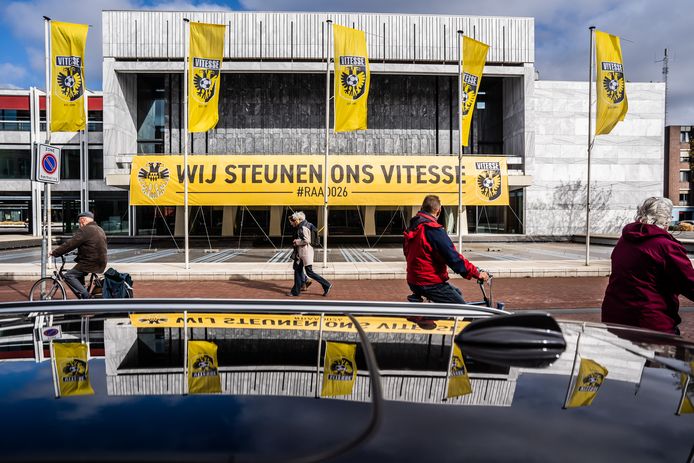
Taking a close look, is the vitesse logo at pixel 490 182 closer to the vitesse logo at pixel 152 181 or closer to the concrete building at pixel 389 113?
the concrete building at pixel 389 113

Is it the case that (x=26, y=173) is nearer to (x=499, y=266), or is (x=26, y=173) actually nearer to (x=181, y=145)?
(x=181, y=145)

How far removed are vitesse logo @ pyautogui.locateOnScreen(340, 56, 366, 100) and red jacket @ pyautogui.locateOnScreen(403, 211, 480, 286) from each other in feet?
33.7

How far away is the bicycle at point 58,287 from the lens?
758 cm

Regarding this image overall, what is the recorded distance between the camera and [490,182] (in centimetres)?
2145

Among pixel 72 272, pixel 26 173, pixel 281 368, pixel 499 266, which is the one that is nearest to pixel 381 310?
pixel 281 368

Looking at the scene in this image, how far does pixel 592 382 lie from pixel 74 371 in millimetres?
1596

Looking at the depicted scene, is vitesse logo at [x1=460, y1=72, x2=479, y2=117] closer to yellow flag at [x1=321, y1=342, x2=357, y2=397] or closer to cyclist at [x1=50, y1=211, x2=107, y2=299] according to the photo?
cyclist at [x1=50, y1=211, x2=107, y2=299]

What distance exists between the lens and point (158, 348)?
5.64 ft

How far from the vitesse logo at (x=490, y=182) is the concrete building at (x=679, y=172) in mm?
54122

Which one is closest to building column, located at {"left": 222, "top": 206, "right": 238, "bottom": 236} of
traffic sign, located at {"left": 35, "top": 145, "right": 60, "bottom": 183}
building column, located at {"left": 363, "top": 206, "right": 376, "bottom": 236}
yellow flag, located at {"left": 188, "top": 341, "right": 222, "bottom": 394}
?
building column, located at {"left": 363, "top": 206, "right": 376, "bottom": 236}

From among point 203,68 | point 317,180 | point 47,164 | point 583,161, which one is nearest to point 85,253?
point 47,164

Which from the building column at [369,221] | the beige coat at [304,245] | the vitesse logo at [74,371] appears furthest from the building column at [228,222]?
the vitesse logo at [74,371]

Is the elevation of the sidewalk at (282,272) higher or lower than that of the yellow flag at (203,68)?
lower

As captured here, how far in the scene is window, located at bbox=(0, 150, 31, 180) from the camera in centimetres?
3409
